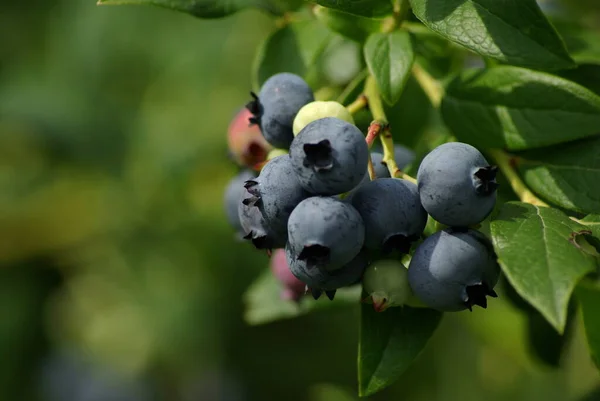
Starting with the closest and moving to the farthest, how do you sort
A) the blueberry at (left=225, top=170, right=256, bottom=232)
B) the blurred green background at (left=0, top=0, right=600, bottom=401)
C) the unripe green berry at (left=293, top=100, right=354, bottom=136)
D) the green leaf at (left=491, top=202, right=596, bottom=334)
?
the green leaf at (left=491, top=202, right=596, bottom=334) < the unripe green berry at (left=293, top=100, right=354, bottom=136) < the blueberry at (left=225, top=170, right=256, bottom=232) < the blurred green background at (left=0, top=0, right=600, bottom=401)

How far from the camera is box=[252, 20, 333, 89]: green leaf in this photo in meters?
1.53

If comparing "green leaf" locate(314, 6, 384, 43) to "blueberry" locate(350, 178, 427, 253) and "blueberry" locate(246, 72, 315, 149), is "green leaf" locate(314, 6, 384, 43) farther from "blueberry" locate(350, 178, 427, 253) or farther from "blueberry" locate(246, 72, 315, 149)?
"blueberry" locate(350, 178, 427, 253)

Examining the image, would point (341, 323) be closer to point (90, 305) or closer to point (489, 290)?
point (90, 305)

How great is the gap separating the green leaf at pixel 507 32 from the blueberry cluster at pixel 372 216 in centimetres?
17

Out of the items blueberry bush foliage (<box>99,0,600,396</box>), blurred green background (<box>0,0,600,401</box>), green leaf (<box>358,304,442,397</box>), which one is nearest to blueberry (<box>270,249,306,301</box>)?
blueberry bush foliage (<box>99,0,600,396</box>)

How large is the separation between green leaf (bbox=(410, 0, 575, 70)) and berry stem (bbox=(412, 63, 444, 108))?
1.11ft

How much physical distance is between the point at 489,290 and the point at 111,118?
2.78 m

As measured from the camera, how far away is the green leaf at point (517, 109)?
1.28 metres

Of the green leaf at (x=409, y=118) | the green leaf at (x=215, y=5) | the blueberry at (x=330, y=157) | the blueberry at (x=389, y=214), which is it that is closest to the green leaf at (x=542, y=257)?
the blueberry at (x=389, y=214)

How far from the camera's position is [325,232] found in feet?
3.34

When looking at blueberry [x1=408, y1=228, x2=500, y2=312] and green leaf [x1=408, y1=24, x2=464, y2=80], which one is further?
green leaf [x1=408, y1=24, x2=464, y2=80]

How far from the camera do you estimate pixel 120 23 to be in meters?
3.46

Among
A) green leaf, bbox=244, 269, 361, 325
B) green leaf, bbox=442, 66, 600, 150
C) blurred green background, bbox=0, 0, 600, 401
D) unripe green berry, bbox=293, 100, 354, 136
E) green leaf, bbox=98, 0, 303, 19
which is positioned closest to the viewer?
unripe green berry, bbox=293, 100, 354, 136

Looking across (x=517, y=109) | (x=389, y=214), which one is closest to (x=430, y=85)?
(x=517, y=109)
